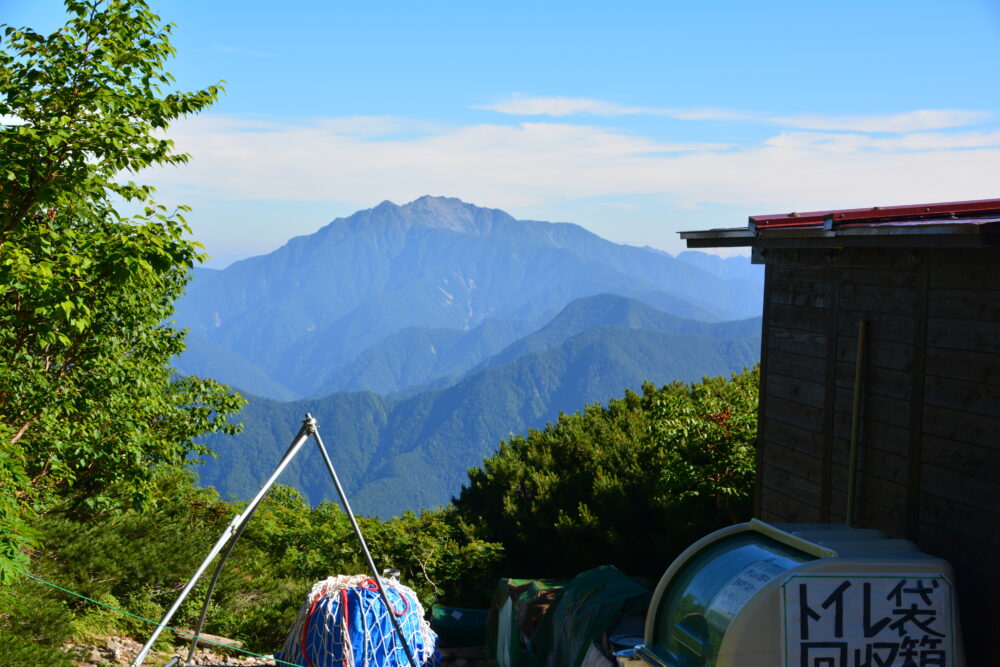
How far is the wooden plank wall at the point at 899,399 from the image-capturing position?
5434 mm

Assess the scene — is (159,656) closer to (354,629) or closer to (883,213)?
(354,629)

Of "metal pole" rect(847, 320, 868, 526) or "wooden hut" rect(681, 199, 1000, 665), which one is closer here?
"wooden hut" rect(681, 199, 1000, 665)

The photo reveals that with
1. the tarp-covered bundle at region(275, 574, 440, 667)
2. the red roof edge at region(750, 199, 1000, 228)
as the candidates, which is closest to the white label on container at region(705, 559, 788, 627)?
the red roof edge at region(750, 199, 1000, 228)

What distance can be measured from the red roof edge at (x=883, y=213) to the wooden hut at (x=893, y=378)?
22 millimetres

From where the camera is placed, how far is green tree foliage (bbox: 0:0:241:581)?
281 inches

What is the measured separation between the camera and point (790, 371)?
7812 mm

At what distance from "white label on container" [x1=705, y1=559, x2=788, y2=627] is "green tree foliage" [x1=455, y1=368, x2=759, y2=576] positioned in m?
6.13

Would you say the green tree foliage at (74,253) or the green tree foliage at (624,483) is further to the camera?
the green tree foliage at (624,483)

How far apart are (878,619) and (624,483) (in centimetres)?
864

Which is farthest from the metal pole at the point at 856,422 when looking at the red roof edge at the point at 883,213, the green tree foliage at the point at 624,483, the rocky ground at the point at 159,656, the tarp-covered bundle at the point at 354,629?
the rocky ground at the point at 159,656

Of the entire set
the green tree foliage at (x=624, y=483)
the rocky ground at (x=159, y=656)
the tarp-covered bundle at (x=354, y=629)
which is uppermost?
the green tree foliage at (x=624, y=483)

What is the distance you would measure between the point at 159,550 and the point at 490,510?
6124 mm

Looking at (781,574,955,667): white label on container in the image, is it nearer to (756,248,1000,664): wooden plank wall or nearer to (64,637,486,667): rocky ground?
(756,248,1000,664): wooden plank wall

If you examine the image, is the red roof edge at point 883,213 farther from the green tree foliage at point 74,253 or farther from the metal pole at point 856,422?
the green tree foliage at point 74,253
